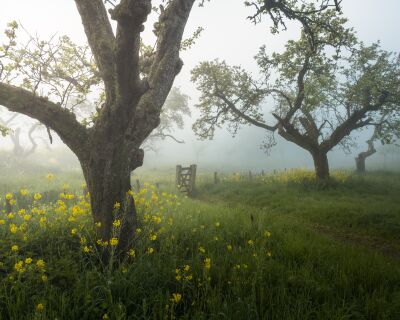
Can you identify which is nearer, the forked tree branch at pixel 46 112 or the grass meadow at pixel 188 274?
→ the grass meadow at pixel 188 274

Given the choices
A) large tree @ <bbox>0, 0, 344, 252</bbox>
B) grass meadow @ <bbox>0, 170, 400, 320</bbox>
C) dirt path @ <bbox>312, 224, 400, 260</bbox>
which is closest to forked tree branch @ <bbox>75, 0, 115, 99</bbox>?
large tree @ <bbox>0, 0, 344, 252</bbox>

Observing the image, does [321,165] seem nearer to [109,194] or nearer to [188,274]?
[188,274]

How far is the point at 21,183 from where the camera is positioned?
70.5 feet

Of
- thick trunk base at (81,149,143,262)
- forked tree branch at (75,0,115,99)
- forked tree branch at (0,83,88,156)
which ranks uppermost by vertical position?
forked tree branch at (75,0,115,99)

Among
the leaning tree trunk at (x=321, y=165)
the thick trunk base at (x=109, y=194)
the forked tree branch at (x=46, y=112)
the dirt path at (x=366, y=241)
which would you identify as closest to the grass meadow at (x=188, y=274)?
the dirt path at (x=366, y=241)

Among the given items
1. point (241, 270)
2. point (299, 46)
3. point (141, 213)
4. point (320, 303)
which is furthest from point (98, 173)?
point (299, 46)

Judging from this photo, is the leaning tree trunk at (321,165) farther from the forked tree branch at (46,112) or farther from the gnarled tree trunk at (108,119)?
the forked tree branch at (46,112)

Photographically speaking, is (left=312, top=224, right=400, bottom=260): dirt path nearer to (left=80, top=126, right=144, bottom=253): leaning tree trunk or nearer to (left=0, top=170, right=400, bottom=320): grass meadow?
(left=0, top=170, right=400, bottom=320): grass meadow

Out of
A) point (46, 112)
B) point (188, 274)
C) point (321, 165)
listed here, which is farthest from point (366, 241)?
point (46, 112)

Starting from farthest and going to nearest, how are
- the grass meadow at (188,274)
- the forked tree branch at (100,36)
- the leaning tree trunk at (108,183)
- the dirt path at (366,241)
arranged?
the dirt path at (366,241) < the leaning tree trunk at (108,183) < the forked tree branch at (100,36) < the grass meadow at (188,274)

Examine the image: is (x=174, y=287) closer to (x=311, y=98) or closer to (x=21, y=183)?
(x=311, y=98)

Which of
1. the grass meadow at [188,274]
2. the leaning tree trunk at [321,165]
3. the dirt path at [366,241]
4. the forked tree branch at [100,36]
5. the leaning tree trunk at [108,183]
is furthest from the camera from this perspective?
the leaning tree trunk at [321,165]

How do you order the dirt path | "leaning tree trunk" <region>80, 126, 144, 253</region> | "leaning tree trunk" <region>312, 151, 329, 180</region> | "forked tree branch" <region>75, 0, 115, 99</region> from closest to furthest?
"forked tree branch" <region>75, 0, 115, 99</region> < "leaning tree trunk" <region>80, 126, 144, 253</region> < the dirt path < "leaning tree trunk" <region>312, 151, 329, 180</region>

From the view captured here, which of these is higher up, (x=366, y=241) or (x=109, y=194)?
(x=109, y=194)
